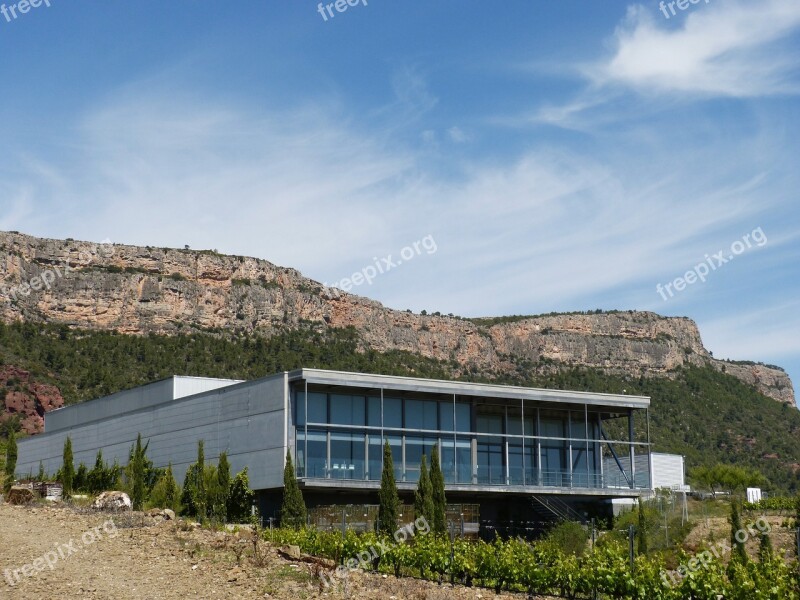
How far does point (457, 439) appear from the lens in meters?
40.0

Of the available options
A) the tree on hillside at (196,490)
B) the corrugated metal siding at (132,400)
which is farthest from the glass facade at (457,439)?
the corrugated metal siding at (132,400)

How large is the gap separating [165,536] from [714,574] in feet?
41.6

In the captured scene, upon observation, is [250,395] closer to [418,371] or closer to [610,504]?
[610,504]

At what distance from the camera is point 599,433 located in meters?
44.8

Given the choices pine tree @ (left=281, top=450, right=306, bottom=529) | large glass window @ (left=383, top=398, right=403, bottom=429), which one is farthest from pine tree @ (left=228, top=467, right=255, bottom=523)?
large glass window @ (left=383, top=398, right=403, bottom=429)

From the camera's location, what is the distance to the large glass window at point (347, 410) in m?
37.2

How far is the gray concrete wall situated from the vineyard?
31.5ft

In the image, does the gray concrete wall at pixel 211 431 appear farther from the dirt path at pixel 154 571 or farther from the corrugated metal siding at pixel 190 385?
the dirt path at pixel 154 571

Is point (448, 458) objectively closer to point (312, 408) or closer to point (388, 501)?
point (312, 408)

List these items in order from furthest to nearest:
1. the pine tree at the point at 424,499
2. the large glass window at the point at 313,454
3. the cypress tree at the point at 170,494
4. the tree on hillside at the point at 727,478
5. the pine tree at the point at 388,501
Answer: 1. the tree on hillside at the point at 727,478
2. the large glass window at the point at 313,454
3. the cypress tree at the point at 170,494
4. the pine tree at the point at 424,499
5. the pine tree at the point at 388,501

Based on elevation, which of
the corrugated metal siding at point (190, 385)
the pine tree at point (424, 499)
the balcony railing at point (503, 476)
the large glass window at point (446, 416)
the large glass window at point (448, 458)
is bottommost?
the pine tree at point (424, 499)

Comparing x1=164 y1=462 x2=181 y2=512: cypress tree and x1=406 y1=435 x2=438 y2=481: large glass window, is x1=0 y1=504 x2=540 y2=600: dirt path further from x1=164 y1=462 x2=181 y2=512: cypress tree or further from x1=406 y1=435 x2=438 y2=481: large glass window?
x1=406 y1=435 x2=438 y2=481: large glass window

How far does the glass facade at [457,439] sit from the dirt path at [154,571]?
37.2 ft

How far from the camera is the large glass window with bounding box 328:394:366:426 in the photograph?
1463 inches
